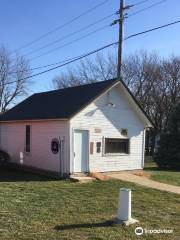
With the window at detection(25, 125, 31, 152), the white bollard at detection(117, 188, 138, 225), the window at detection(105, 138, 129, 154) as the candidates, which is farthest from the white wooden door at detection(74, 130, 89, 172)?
the white bollard at detection(117, 188, 138, 225)

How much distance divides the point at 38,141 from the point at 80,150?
2715 mm

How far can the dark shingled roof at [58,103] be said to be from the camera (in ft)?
61.4

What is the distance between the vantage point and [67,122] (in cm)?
1803

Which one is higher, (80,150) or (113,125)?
(113,125)

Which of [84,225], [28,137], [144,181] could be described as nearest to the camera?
[84,225]

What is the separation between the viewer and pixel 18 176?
18.0m

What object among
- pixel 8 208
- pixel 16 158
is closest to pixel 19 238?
pixel 8 208

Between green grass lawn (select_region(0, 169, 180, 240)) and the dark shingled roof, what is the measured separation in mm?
3661

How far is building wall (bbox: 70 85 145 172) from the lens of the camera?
1884 centimetres

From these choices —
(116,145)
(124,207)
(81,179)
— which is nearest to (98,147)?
(116,145)

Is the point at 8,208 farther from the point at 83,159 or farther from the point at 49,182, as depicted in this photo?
the point at 83,159

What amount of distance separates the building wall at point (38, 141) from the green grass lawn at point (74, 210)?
2.38m

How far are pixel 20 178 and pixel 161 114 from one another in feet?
102

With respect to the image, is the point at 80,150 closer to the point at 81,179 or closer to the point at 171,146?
the point at 81,179
